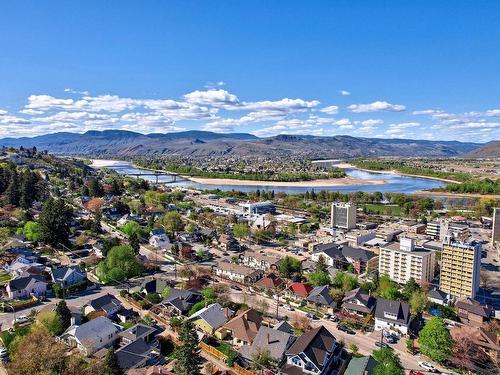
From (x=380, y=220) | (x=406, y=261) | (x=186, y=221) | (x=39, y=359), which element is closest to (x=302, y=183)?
(x=380, y=220)

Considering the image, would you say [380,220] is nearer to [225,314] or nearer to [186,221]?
[186,221]

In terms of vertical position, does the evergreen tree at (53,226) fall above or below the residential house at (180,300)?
above

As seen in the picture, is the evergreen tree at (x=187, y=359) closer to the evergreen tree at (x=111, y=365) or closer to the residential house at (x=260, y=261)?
the evergreen tree at (x=111, y=365)

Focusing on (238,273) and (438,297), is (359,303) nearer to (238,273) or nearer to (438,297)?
(438,297)

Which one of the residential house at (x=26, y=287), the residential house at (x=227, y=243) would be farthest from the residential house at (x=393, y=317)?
the residential house at (x=26, y=287)

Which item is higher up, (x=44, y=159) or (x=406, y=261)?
(x=44, y=159)

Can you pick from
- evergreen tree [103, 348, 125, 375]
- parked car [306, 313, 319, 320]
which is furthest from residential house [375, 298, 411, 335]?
evergreen tree [103, 348, 125, 375]
